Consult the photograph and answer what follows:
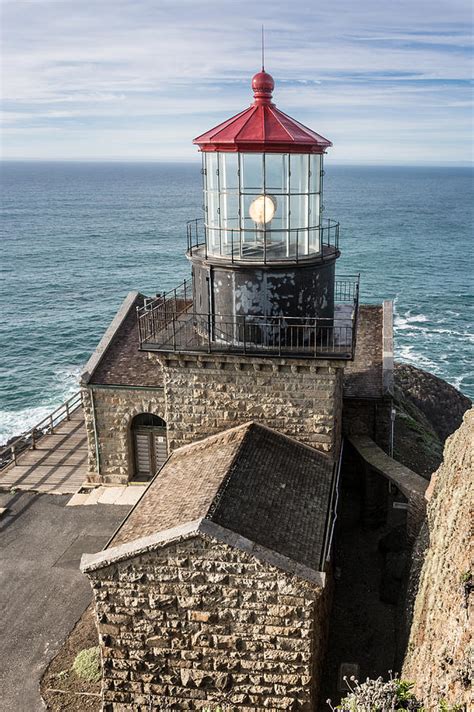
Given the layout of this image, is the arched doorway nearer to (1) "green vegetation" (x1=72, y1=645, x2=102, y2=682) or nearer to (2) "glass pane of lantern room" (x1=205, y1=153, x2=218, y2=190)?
(1) "green vegetation" (x1=72, y1=645, x2=102, y2=682)

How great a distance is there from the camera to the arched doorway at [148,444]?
1919 centimetres

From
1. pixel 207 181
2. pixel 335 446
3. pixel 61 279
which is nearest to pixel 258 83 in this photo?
pixel 207 181

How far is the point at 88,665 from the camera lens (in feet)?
42.3

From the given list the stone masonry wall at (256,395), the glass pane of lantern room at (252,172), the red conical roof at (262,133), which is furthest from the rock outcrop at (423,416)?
the red conical roof at (262,133)

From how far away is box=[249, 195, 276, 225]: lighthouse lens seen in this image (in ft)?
43.5

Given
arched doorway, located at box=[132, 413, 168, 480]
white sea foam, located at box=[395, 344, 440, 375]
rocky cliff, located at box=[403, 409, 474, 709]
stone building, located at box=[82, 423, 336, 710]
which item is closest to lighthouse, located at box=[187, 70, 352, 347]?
stone building, located at box=[82, 423, 336, 710]

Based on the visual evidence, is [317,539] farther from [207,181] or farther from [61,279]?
[61,279]

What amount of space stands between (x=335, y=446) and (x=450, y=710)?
7.76 meters

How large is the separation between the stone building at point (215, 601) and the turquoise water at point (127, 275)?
2281cm

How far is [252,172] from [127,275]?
5583 centimetres

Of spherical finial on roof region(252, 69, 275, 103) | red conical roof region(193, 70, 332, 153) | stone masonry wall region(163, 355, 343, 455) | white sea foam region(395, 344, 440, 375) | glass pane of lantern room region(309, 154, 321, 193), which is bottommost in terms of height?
white sea foam region(395, 344, 440, 375)

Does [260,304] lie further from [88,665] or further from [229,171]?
[88,665]

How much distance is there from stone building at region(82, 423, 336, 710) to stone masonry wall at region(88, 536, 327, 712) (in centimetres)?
2

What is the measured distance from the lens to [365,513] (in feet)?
59.3
